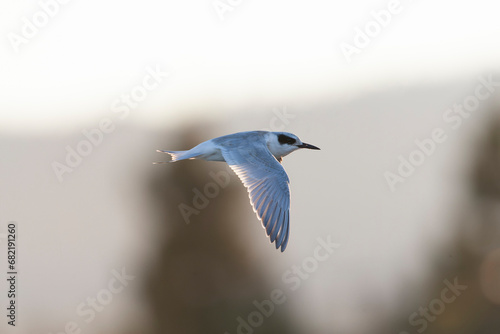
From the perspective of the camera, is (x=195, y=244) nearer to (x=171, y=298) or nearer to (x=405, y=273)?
(x=171, y=298)

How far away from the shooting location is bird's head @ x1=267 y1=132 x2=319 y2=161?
1447cm

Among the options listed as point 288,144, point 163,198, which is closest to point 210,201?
point 163,198

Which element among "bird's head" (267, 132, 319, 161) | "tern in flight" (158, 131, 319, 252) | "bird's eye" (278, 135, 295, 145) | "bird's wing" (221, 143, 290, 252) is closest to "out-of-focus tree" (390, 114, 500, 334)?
"bird's head" (267, 132, 319, 161)

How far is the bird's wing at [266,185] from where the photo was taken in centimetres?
1232

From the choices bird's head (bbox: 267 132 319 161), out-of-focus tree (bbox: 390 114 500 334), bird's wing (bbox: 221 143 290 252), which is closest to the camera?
bird's wing (bbox: 221 143 290 252)

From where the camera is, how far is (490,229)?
27453mm

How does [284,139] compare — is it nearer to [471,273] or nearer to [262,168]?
[262,168]

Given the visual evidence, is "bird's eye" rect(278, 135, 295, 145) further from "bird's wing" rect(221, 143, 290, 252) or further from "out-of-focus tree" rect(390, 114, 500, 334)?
"out-of-focus tree" rect(390, 114, 500, 334)

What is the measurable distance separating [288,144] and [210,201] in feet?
43.3

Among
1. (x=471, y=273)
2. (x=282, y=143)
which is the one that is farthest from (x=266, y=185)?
(x=471, y=273)

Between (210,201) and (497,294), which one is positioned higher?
(210,201)

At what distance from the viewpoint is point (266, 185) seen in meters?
13.0

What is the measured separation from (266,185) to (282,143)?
1682 millimetres

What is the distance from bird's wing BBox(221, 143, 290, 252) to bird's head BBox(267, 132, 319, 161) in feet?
2.17
